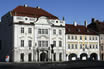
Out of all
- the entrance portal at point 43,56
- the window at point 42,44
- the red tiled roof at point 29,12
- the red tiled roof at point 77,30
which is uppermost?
Answer: the red tiled roof at point 29,12

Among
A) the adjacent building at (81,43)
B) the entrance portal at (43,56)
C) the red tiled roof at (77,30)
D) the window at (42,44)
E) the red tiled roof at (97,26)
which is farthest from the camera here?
the red tiled roof at (97,26)

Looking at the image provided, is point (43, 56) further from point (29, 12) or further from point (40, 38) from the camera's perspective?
point (29, 12)

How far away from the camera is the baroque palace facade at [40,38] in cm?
6019

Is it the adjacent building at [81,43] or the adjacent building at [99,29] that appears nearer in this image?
the adjacent building at [81,43]

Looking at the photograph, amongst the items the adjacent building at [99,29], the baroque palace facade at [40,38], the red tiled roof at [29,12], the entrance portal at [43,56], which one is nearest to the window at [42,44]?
the baroque palace facade at [40,38]

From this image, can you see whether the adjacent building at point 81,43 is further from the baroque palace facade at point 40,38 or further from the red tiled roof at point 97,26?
the red tiled roof at point 97,26

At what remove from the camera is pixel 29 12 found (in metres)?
65.2

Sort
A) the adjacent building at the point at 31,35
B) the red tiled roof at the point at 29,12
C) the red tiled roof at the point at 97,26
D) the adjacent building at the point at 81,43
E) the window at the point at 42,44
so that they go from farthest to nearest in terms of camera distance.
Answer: the red tiled roof at the point at 97,26, the adjacent building at the point at 81,43, the red tiled roof at the point at 29,12, the window at the point at 42,44, the adjacent building at the point at 31,35

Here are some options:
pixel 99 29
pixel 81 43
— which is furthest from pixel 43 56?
pixel 99 29

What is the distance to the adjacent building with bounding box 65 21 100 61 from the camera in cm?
6809

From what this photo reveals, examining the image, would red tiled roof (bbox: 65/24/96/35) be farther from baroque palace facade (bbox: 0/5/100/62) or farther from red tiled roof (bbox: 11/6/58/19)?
red tiled roof (bbox: 11/6/58/19)

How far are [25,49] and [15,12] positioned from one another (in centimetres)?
1000

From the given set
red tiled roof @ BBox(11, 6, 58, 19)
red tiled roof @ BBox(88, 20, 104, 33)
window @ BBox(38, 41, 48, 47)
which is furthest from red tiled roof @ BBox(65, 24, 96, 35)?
window @ BBox(38, 41, 48, 47)

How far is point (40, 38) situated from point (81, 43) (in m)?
13.8
